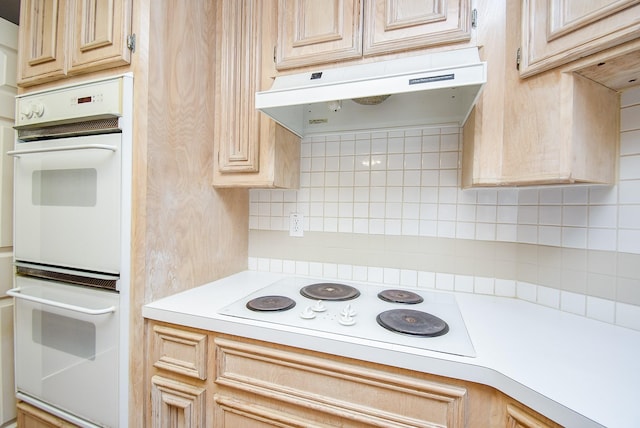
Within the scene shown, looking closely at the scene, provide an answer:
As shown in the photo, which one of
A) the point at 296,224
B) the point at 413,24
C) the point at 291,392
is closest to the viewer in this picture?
the point at 291,392

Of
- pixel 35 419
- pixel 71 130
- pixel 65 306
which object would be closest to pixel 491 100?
pixel 71 130

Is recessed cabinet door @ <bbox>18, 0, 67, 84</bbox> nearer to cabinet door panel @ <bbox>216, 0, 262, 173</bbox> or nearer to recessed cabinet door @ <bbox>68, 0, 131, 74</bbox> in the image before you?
recessed cabinet door @ <bbox>68, 0, 131, 74</bbox>

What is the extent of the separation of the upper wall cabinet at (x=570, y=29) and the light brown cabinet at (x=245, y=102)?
899mm

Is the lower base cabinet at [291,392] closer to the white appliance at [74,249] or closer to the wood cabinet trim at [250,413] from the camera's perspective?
the wood cabinet trim at [250,413]

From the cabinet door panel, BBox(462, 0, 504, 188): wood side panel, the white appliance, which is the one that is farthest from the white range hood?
the white appliance

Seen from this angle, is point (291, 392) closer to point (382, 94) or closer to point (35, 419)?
point (382, 94)

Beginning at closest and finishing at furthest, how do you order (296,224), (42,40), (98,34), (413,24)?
(413,24) → (98,34) → (42,40) → (296,224)

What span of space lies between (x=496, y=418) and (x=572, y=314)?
1.97 feet

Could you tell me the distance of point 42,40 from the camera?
3.71 feet

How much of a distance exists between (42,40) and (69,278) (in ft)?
3.35

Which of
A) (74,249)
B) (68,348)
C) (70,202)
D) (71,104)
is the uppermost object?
(71,104)

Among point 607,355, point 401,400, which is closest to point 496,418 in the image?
point 401,400

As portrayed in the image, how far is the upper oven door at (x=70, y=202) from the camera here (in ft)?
3.21

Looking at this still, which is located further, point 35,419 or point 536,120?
point 35,419
